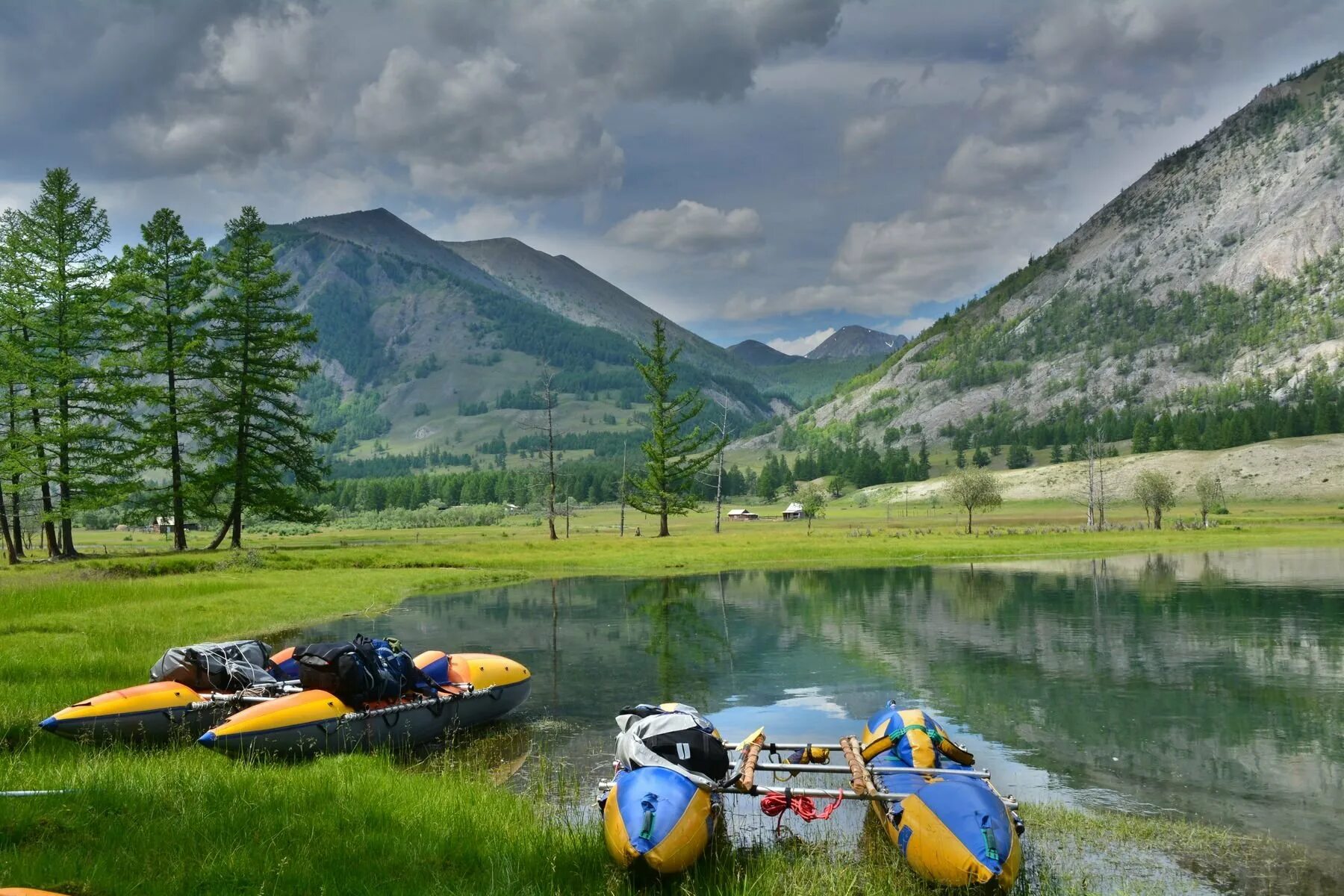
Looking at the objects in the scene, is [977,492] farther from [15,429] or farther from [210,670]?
[210,670]

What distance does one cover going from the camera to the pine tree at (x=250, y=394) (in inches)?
2160

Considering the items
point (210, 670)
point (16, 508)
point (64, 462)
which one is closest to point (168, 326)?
point (64, 462)

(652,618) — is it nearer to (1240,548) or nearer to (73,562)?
(73,562)

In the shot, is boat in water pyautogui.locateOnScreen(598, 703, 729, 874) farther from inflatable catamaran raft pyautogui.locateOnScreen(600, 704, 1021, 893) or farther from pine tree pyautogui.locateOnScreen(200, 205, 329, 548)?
pine tree pyautogui.locateOnScreen(200, 205, 329, 548)

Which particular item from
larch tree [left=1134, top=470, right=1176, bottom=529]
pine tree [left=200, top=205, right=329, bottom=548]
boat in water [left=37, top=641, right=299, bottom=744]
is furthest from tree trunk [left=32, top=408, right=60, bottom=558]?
larch tree [left=1134, top=470, right=1176, bottom=529]

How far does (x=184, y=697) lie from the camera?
15727 millimetres

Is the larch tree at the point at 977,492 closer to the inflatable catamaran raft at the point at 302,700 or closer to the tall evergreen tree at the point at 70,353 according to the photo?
the tall evergreen tree at the point at 70,353

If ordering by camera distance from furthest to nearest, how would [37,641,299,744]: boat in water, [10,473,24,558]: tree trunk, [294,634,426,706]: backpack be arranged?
1. [10,473,24,558]: tree trunk
2. [294,634,426,706]: backpack
3. [37,641,299,744]: boat in water

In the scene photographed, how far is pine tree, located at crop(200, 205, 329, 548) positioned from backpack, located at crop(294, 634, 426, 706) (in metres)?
42.1

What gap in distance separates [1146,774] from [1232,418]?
20806 centimetres

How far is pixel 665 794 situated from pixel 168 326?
178 feet

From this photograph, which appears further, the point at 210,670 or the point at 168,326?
the point at 168,326

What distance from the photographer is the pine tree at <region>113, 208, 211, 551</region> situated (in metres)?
51.9

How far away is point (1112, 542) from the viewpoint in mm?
75250
